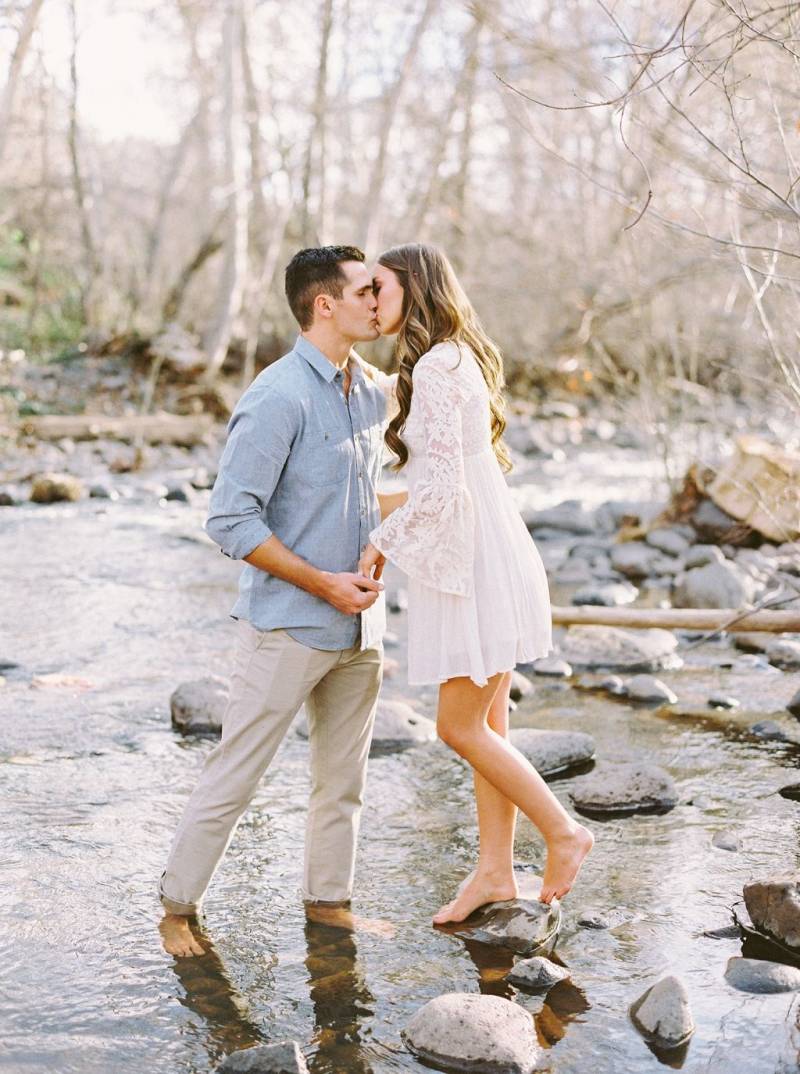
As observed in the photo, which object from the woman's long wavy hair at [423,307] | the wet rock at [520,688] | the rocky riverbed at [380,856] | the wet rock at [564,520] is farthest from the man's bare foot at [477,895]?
the wet rock at [564,520]

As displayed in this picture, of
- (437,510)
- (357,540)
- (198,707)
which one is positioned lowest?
(198,707)

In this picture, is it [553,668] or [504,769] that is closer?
[504,769]

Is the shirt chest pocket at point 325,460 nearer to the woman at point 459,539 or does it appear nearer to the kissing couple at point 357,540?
the kissing couple at point 357,540

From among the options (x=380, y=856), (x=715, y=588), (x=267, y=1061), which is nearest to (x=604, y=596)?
(x=715, y=588)

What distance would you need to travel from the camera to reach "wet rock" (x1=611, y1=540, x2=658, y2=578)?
1074 centimetres

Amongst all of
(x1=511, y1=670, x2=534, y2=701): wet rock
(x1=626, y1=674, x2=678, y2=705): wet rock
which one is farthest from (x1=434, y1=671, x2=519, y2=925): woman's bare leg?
(x1=626, y1=674, x2=678, y2=705): wet rock

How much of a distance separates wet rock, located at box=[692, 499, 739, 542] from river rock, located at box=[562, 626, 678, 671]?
360cm

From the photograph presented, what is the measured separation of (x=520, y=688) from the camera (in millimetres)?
7039

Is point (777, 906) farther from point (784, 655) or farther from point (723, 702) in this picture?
point (784, 655)

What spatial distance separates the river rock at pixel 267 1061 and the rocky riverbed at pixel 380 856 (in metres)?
0.09

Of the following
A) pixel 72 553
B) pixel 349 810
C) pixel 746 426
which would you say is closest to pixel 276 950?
pixel 349 810

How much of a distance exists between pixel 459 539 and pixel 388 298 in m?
0.74

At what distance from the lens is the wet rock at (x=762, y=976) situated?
3.61m

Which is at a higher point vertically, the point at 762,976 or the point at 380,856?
the point at 762,976
